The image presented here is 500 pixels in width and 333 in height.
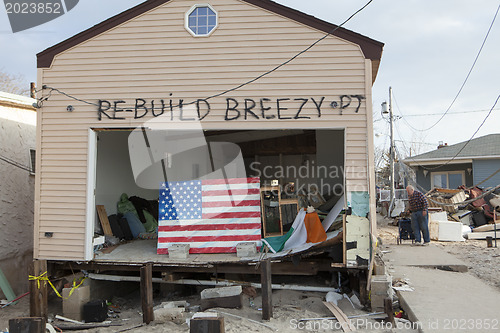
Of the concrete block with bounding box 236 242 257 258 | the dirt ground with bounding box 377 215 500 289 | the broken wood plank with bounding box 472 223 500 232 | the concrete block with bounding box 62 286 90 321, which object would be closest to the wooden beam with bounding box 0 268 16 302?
the concrete block with bounding box 62 286 90 321

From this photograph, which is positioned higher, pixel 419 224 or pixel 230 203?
pixel 230 203

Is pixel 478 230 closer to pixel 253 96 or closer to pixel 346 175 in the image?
pixel 346 175

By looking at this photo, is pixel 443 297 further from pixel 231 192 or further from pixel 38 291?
pixel 38 291

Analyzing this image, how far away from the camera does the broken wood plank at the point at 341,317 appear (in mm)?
6055

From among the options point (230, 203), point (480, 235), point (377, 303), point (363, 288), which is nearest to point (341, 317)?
point (377, 303)

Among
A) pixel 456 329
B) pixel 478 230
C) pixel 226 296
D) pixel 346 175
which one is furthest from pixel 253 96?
pixel 478 230

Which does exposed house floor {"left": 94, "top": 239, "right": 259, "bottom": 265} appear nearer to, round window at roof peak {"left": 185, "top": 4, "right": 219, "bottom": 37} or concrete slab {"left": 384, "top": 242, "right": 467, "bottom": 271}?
concrete slab {"left": 384, "top": 242, "right": 467, "bottom": 271}

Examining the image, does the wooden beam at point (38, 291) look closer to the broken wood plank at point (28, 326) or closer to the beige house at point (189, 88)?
the beige house at point (189, 88)

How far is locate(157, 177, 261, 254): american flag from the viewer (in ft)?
27.1

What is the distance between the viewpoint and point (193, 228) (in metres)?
8.37

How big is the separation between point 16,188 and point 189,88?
6.28 meters

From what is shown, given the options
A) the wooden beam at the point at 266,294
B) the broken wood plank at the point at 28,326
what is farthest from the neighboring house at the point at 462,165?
the broken wood plank at the point at 28,326

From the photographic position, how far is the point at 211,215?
8406 mm

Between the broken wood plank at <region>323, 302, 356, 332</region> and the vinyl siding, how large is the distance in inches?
82.9
